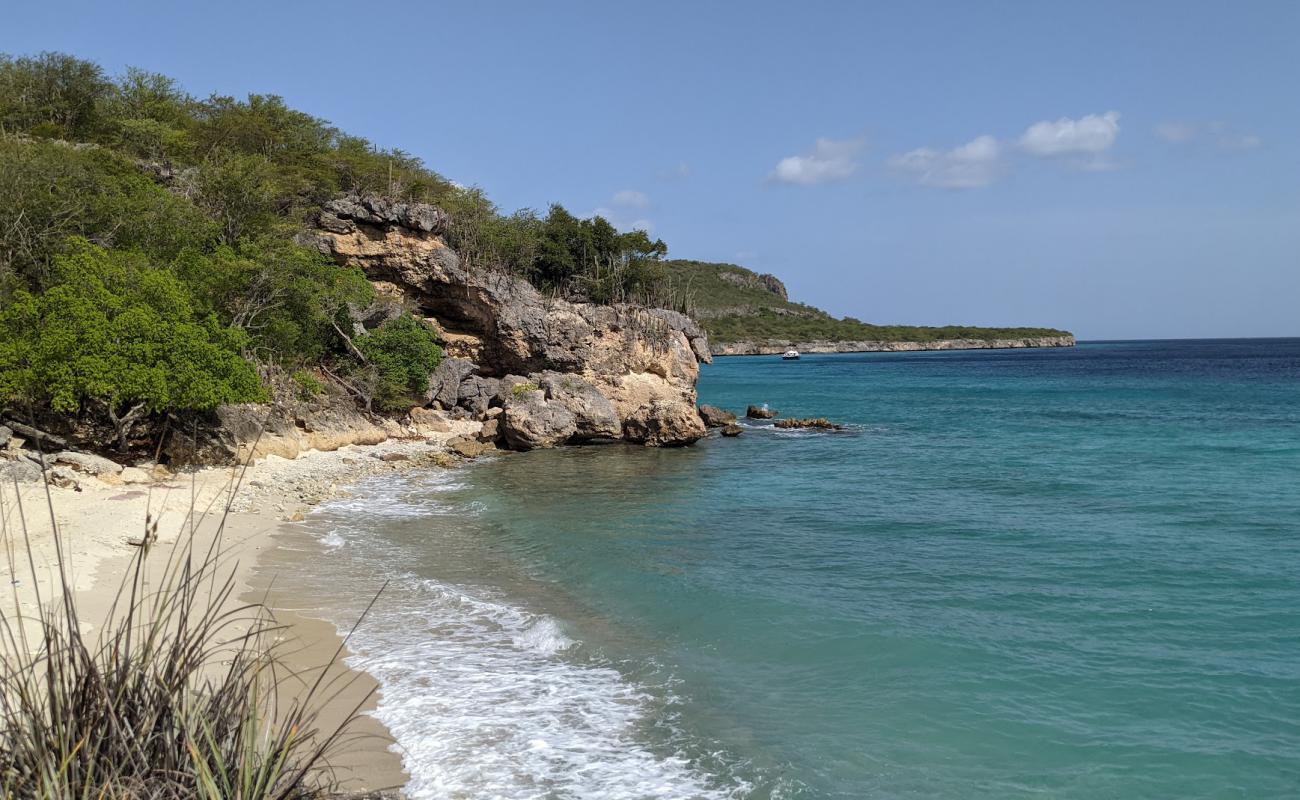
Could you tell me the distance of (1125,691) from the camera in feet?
28.7

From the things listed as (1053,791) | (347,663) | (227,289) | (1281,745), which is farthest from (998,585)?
(227,289)

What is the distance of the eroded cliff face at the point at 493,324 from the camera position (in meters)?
34.0

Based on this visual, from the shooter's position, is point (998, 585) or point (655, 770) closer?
point (655, 770)

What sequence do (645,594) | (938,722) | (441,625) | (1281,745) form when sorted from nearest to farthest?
1. (1281,745)
2. (938,722)
3. (441,625)
4. (645,594)

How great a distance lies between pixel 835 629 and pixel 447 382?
991 inches

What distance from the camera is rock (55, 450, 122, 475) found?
16.6 m

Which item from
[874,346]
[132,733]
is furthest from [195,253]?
[874,346]

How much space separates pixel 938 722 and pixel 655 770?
3.00 metres

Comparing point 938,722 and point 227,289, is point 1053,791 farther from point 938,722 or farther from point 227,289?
point 227,289

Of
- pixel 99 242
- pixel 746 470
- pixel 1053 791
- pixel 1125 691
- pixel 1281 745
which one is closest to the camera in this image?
pixel 1053 791

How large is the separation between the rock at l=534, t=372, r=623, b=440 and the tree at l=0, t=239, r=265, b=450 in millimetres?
13241

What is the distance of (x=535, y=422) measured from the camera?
1146 inches

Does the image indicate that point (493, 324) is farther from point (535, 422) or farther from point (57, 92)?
point (57, 92)

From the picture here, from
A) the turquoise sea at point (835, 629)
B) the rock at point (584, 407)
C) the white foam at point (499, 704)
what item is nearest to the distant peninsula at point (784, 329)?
the rock at point (584, 407)
